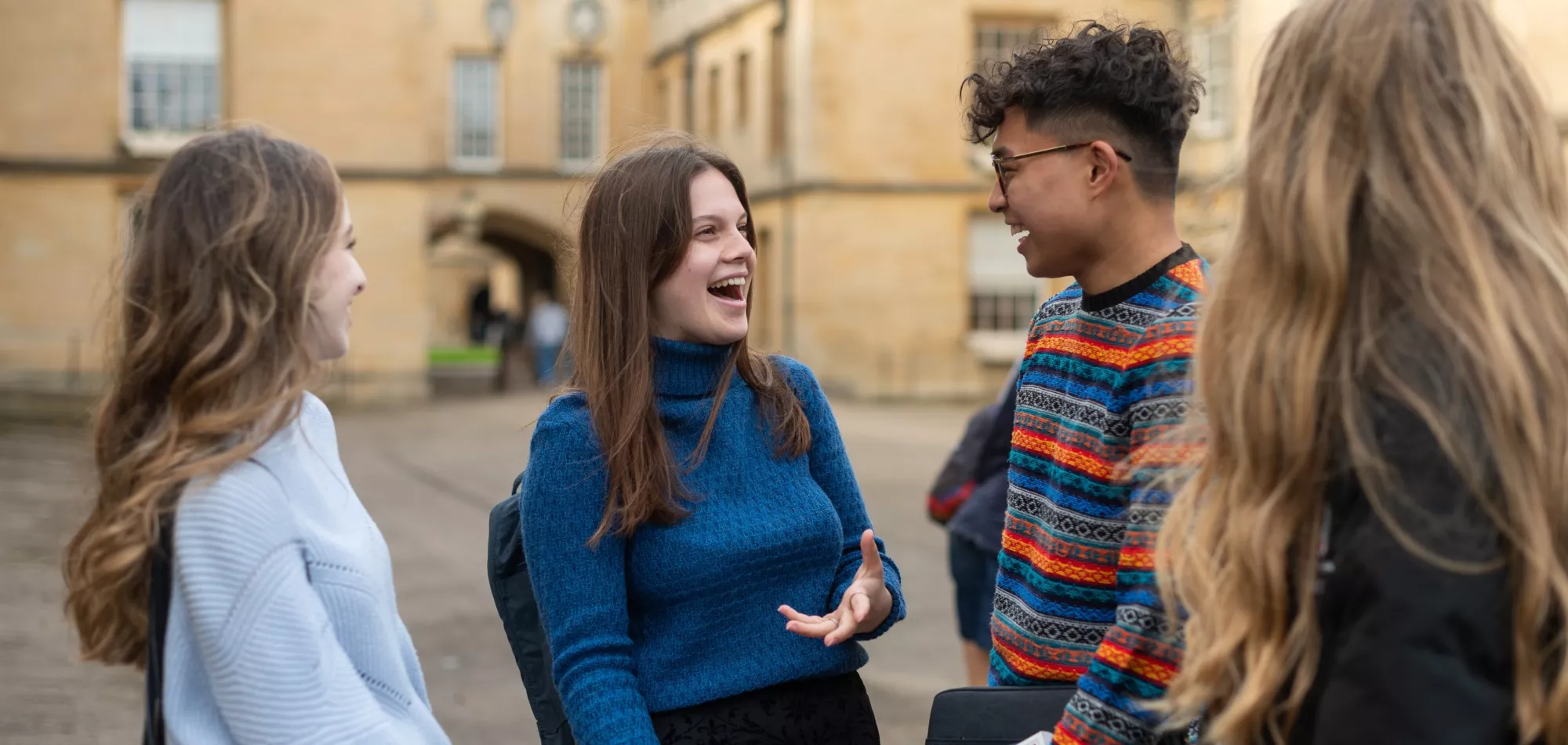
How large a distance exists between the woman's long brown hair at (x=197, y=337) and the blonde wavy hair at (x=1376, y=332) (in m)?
1.31

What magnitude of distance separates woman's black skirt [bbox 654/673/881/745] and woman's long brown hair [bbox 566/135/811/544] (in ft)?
1.08

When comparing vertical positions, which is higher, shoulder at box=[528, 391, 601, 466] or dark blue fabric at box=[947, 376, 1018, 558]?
shoulder at box=[528, 391, 601, 466]

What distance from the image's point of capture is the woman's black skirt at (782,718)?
2727 millimetres

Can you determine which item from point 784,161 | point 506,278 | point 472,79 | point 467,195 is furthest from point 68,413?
point 506,278

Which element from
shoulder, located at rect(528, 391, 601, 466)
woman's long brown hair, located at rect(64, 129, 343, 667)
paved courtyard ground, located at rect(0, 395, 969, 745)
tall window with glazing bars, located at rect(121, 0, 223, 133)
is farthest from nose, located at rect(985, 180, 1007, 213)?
tall window with glazing bars, located at rect(121, 0, 223, 133)

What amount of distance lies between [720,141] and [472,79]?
28.8 feet

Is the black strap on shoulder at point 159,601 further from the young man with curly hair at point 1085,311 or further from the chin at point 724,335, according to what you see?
the young man with curly hair at point 1085,311

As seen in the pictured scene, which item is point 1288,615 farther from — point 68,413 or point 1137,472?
point 68,413

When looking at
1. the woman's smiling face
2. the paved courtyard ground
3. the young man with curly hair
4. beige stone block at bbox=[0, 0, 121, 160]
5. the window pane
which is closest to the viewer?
the young man with curly hair

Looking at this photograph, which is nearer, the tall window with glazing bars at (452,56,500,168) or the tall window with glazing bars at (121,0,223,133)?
the tall window with glazing bars at (121,0,223,133)

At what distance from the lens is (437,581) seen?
961 cm

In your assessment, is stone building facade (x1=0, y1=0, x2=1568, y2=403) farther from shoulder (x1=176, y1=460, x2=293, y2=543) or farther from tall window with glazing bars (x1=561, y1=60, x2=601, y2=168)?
shoulder (x1=176, y1=460, x2=293, y2=543)

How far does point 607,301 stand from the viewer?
2891 mm

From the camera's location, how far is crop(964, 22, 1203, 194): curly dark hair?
8.56 feet
